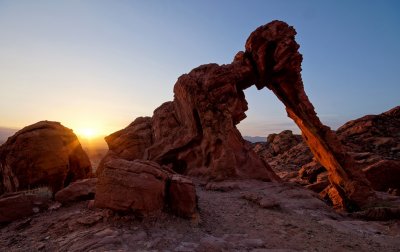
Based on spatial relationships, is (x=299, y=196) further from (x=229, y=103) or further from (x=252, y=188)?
(x=229, y=103)

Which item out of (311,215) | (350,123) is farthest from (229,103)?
(350,123)

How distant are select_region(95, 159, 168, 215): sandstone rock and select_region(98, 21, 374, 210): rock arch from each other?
8.59 m

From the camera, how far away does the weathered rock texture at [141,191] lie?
849 cm

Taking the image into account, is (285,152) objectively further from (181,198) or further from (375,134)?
(181,198)

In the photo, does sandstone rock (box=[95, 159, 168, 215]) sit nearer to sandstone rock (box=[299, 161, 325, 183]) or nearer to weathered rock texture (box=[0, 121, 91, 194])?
weathered rock texture (box=[0, 121, 91, 194])

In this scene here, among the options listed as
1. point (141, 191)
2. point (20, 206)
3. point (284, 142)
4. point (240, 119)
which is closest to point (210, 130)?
point (240, 119)

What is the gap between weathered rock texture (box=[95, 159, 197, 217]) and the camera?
27.9 feet

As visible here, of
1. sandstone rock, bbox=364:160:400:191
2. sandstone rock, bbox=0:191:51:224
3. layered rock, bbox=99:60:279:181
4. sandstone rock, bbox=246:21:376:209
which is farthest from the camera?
sandstone rock, bbox=364:160:400:191

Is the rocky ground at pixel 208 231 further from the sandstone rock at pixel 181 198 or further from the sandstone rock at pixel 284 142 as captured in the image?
the sandstone rock at pixel 284 142

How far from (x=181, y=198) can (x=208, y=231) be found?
4.58ft

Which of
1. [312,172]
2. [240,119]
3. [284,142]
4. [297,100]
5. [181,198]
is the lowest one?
[312,172]

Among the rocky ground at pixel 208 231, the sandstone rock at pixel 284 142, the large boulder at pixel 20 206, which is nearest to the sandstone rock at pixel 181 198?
the rocky ground at pixel 208 231

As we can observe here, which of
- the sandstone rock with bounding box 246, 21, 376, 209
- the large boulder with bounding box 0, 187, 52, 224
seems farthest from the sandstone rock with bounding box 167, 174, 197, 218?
the sandstone rock with bounding box 246, 21, 376, 209

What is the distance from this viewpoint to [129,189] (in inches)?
339
